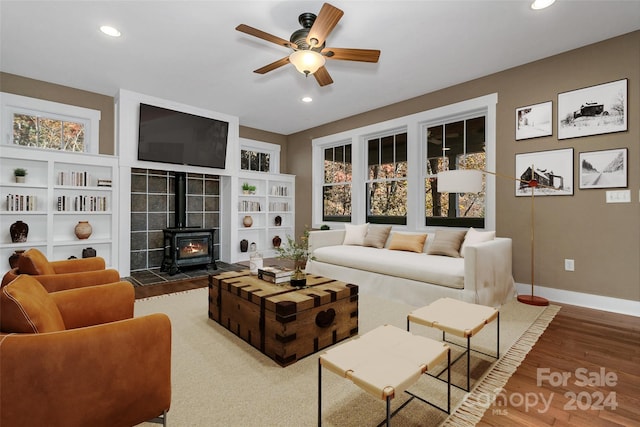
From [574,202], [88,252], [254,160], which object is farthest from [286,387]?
[254,160]

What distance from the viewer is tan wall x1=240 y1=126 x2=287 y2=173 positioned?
6270 millimetres

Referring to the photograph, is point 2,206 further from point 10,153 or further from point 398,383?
point 398,383

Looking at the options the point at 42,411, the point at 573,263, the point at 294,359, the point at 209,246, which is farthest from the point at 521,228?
the point at 209,246

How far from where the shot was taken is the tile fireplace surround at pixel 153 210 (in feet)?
16.0

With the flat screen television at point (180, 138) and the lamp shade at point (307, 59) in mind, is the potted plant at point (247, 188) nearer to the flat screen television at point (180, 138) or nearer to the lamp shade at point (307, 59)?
the flat screen television at point (180, 138)

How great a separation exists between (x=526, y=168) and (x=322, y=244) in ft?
9.34

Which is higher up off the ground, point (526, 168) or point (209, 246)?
point (526, 168)

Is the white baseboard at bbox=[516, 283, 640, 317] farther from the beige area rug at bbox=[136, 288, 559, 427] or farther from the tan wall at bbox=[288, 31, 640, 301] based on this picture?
the beige area rug at bbox=[136, 288, 559, 427]

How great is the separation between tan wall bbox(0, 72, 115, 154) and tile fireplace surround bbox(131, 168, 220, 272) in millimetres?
615

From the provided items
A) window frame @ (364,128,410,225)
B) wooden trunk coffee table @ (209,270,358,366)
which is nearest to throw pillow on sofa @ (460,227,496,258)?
window frame @ (364,128,410,225)

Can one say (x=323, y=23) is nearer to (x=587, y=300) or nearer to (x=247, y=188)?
(x=587, y=300)

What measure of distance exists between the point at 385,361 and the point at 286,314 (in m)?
0.79

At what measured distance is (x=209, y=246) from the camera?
5035 mm

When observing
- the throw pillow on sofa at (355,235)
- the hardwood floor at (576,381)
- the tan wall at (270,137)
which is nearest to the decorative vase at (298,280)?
the hardwood floor at (576,381)
